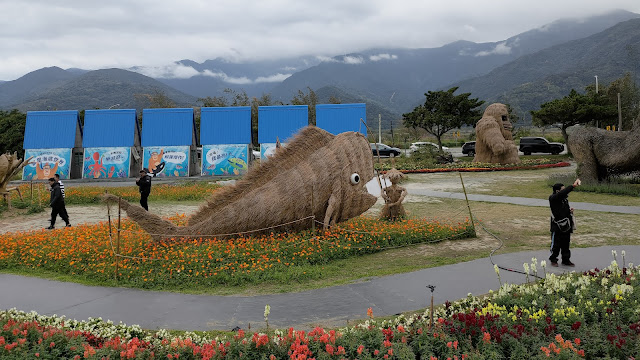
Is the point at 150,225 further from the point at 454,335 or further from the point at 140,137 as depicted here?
the point at 140,137

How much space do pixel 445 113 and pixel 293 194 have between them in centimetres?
3217

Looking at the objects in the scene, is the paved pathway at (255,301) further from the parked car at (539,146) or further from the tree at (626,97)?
the tree at (626,97)

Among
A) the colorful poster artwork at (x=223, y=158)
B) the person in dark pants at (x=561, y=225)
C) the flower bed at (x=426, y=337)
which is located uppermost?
the colorful poster artwork at (x=223, y=158)

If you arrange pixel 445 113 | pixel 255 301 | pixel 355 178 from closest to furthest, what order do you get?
pixel 255 301
pixel 355 178
pixel 445 113

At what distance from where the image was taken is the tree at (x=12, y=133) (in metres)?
36.5

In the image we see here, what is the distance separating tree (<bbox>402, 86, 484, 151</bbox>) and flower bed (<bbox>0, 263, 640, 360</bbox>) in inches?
1305

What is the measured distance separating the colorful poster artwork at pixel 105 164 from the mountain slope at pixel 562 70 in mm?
78263

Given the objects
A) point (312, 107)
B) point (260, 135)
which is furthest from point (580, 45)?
point (260, 135)

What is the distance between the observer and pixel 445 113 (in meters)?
39.0

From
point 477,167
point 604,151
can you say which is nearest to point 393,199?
point 604,151

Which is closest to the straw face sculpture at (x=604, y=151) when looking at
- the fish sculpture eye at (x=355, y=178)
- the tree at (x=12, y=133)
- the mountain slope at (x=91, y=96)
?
the fish sculpture eye at (x=355, y=178)

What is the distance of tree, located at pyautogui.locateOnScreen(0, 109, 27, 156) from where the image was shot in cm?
3647

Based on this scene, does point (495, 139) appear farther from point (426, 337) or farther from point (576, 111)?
point (426, 337)

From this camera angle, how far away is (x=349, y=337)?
4.70m
